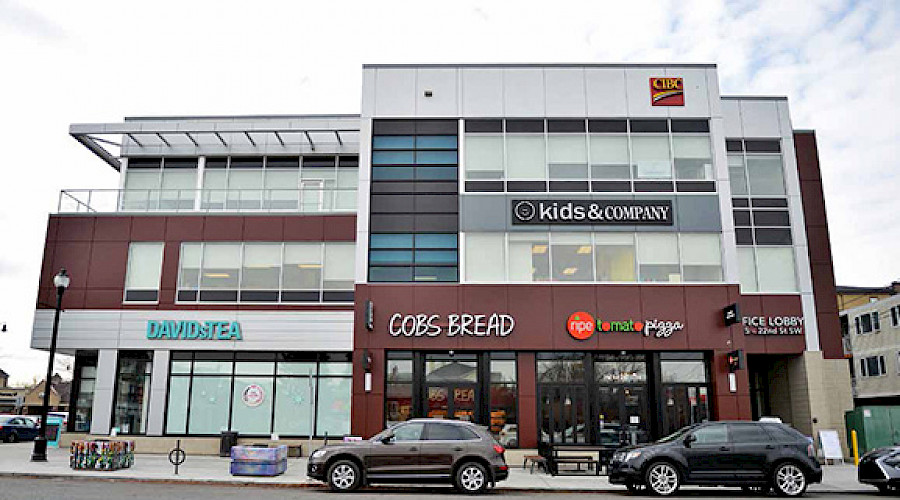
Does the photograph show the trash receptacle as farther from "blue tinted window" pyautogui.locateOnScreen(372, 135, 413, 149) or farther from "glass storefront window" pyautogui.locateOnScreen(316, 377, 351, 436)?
"blue tinted window" pyautogui.locateOnScreen(372, 135, 413, 149)

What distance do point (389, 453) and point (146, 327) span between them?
13.5 m

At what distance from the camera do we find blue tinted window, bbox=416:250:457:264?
78.5 ft

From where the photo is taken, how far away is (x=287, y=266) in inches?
1009

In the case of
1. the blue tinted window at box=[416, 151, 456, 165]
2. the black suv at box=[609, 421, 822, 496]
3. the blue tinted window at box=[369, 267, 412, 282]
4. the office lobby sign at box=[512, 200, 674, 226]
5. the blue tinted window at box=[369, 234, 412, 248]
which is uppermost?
the blue tinted window at box=[416, 151, 456, 165]

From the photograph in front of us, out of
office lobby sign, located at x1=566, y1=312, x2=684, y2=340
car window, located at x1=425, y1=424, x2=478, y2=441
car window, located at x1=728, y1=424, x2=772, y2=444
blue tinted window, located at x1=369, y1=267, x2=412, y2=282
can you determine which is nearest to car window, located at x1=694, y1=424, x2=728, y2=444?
car window, located at x1=728, y1=424, x2=772, y2=444

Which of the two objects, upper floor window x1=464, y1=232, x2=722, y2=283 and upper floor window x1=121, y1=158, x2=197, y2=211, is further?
upper floor window x1=121, y1=158, x2=197, y2=211

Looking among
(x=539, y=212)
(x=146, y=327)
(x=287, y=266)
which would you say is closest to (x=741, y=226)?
(x=539, y=212)

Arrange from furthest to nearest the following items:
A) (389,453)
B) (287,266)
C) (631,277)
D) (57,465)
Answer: (287,266) < (631,277) < (57,465) < (389,453)

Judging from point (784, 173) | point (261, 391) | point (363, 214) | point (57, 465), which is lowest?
point (57, 465)

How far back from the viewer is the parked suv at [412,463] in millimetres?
15344

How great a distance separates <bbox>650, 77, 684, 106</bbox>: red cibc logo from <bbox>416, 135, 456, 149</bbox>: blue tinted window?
726cm

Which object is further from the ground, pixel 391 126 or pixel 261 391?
pixel 391 126

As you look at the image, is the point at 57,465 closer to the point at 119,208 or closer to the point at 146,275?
the point at 146,275

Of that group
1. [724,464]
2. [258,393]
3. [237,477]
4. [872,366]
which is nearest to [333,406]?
[258,393]
